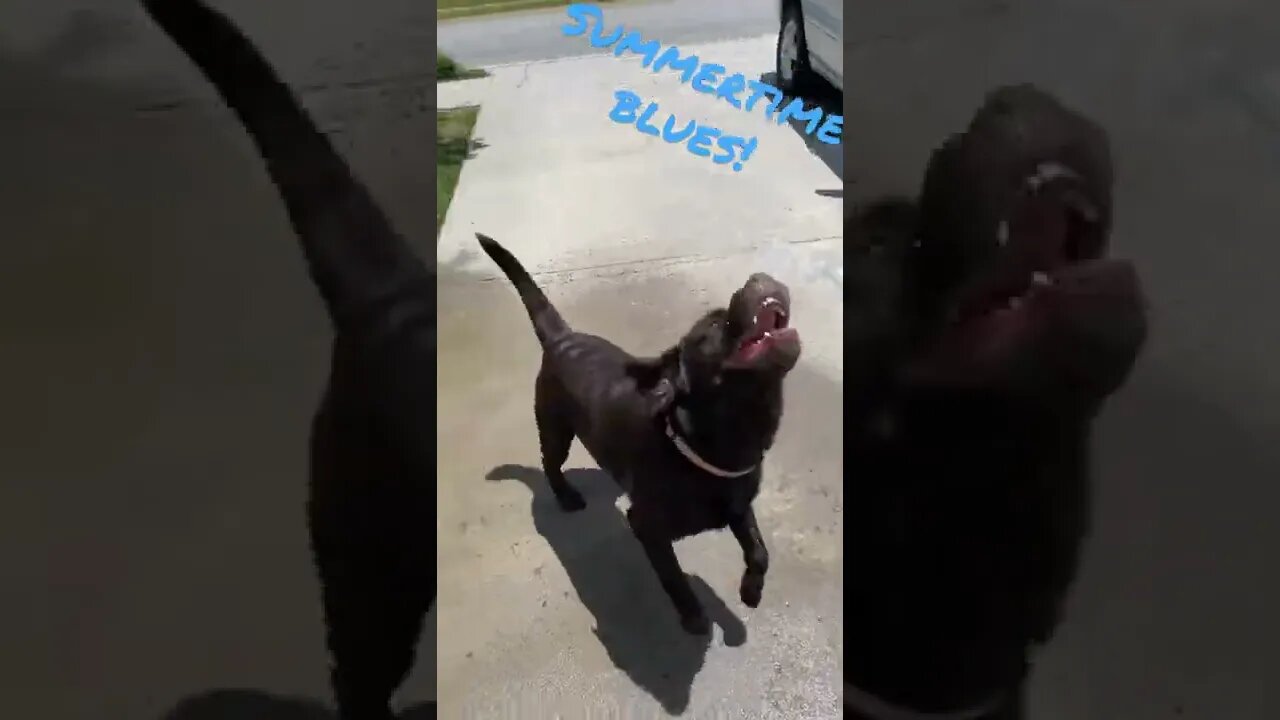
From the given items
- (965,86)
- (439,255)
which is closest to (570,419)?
(439,255)

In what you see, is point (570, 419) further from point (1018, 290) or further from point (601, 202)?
point (1018, 290)

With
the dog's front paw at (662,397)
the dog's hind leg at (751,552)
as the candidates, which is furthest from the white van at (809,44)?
the dog's hind leg at (751,552)

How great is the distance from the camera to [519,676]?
2.22ft

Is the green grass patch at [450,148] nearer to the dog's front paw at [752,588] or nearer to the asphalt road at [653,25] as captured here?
the asphalt road at [653,25]

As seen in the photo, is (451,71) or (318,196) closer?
(318,196)

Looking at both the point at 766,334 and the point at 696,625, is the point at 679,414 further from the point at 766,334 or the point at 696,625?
the point at 696,625

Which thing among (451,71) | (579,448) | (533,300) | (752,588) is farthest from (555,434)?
(451,71)

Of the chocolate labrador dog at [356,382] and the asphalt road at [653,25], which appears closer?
the chocolate labrador dog at [356,382]

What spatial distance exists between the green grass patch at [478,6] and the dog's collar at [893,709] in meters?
0.60

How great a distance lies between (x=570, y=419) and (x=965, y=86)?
44 centimetres

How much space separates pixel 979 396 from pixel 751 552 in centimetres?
27

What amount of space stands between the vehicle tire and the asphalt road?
19 millimetres

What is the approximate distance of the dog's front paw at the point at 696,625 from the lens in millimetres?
698

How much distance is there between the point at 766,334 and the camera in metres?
0.57
